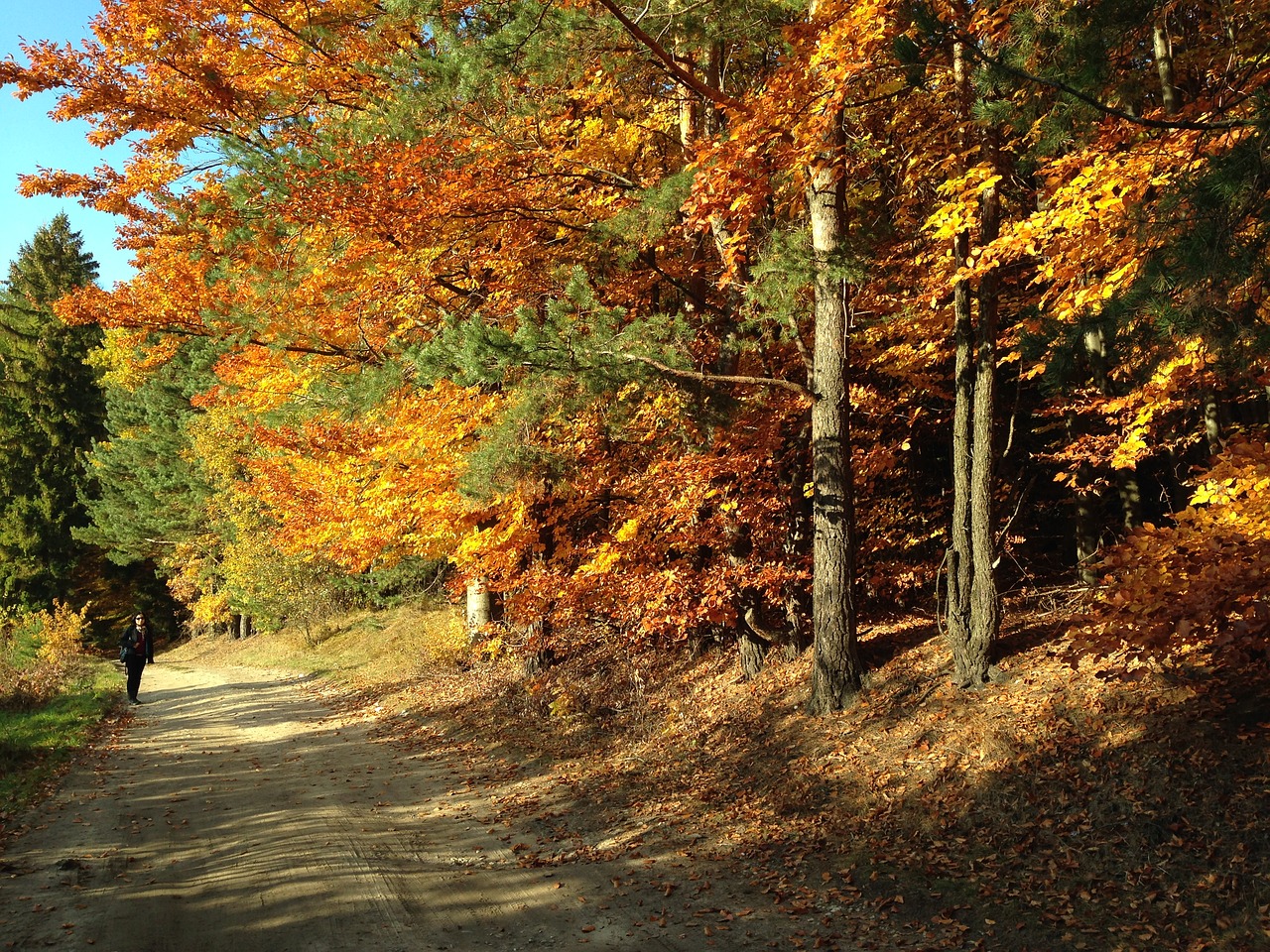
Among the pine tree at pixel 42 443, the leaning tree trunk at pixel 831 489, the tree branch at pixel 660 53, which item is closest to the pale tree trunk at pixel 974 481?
the leaning tree trunk at pixel 831 489

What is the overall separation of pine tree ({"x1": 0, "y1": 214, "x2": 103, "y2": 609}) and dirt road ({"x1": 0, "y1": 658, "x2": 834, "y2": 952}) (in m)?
30.7

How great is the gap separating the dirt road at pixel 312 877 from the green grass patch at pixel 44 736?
419mm

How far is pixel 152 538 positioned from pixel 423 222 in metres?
31.4

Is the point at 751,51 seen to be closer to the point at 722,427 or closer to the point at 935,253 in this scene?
the point at 935,253

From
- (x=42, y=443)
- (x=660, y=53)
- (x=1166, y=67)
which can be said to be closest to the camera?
(x=660, y=53)

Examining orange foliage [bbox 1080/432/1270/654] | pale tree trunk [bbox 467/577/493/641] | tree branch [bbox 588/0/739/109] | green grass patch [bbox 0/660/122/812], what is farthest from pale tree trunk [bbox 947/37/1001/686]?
pale tree trunk [bbox 467/577/493/641]

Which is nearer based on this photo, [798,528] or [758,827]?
[758,827]

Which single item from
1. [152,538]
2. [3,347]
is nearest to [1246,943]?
[152,538]

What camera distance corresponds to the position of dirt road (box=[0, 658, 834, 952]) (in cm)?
574

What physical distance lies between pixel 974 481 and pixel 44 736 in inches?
517

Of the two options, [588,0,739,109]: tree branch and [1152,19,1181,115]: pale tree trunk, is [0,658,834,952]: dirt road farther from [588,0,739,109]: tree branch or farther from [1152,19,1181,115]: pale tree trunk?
[1152,19,1181,115]: pale tree trunk

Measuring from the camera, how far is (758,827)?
7.60 metres

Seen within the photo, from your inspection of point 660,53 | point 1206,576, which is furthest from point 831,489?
point 660,53

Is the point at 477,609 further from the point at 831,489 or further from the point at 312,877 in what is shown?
the point at 312,877
